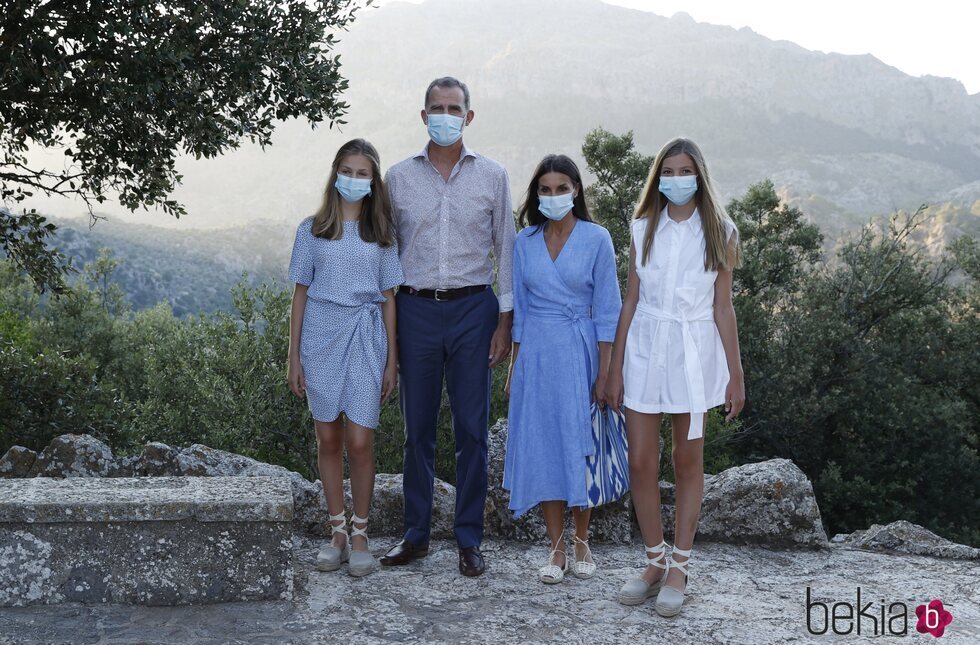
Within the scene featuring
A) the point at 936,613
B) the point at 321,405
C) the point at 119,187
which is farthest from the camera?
the point at 119,187

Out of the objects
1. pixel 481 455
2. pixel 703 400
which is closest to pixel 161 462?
pixel 481 455

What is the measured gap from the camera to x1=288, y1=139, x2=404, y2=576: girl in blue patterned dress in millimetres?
4133

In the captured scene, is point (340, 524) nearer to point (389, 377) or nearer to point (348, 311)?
point (389, 377)

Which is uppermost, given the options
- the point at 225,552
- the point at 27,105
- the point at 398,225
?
the point at 27,105

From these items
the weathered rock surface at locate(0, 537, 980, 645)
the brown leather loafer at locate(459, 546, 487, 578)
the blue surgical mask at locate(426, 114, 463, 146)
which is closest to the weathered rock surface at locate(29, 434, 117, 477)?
the weathered rock surface at locate(0, 537, 980, 645)

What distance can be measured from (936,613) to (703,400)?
1.43 m

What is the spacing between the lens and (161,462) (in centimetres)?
499

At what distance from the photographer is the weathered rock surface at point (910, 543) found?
4.95 metres

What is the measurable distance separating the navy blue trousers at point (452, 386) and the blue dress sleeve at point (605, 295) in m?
0.51

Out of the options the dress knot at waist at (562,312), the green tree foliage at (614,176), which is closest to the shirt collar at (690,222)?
the dress knot at waist at (562,312)

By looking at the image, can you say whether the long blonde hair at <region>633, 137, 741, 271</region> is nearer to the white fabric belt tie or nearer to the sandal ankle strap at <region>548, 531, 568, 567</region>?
the white fabric belt tie

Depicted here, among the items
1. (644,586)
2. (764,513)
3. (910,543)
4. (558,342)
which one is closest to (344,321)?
(558,342)

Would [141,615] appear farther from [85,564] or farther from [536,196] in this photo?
[536,196]

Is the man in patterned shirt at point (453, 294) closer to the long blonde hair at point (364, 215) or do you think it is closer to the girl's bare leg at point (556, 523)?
the long blonde hair at point (364, 215)
